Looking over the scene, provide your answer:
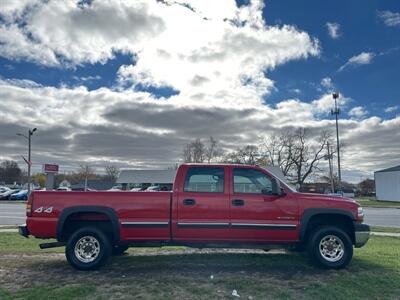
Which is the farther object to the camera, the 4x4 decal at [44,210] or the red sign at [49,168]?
the red sign at [49,168]

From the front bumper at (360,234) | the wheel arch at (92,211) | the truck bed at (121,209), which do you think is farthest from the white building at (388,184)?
the wheel arch at (92,211)

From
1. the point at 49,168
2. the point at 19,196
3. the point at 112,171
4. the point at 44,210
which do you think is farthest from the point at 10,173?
the point at 44,210

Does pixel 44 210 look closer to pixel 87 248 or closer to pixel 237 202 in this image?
pixel 87 248

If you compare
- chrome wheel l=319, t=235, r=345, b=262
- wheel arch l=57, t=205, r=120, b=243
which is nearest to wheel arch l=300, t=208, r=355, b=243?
chrome wheel l=319, t=235, r=345, b=262

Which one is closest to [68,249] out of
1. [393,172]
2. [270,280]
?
[270,280]

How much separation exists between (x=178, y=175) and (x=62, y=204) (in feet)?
7.10

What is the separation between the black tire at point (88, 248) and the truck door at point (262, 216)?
2305mm

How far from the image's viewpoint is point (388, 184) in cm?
5719

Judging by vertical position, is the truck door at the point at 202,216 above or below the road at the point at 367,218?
above

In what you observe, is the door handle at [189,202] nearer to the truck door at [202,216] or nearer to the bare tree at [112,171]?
the truck door at [202,216]

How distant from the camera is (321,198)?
705 cm

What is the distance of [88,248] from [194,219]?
1980 mm

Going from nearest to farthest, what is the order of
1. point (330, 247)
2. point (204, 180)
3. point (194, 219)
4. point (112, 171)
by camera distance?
point (194, 219) < point (330, 247) < point (204, 180) < point (112, 171)

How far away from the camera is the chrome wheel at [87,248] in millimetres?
6766
